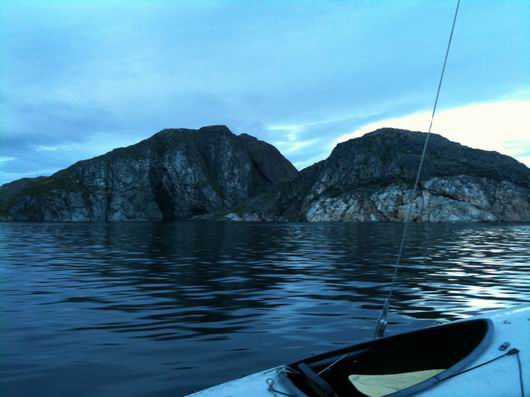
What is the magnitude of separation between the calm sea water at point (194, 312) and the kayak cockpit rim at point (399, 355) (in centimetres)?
278

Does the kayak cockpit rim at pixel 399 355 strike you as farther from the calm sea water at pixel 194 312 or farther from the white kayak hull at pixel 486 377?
→ the calm sea water at pixel 194 312

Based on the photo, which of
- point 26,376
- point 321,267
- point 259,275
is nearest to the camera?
point 26,376

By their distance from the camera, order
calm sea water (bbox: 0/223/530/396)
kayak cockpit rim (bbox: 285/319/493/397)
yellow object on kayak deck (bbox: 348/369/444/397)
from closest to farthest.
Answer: yellow object on kayak deck (bbox: 348/369/444/397) < kayak cockpit rim (bbox: 285/319/493/397) < calm sea water (bbox: 0/223/530/396)

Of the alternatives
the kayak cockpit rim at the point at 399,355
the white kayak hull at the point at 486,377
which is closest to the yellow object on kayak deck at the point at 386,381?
the kayak cockpit rim at the point at 399,355

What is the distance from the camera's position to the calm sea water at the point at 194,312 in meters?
9.86

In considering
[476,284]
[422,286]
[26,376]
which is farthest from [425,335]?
[476,284]

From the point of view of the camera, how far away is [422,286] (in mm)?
21000

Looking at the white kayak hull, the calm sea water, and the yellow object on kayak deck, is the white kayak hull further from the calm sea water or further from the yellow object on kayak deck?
the calm sea water

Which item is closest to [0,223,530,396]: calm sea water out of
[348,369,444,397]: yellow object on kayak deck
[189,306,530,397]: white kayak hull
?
[189,306,530,397]: white kayak hull

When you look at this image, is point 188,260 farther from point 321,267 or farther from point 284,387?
point 284,387

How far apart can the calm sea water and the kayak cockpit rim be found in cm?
278

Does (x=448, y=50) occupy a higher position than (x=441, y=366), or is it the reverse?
(x=448, y=50)

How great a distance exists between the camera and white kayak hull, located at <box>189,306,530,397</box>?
5.41 meters

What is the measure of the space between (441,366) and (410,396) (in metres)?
2.96
